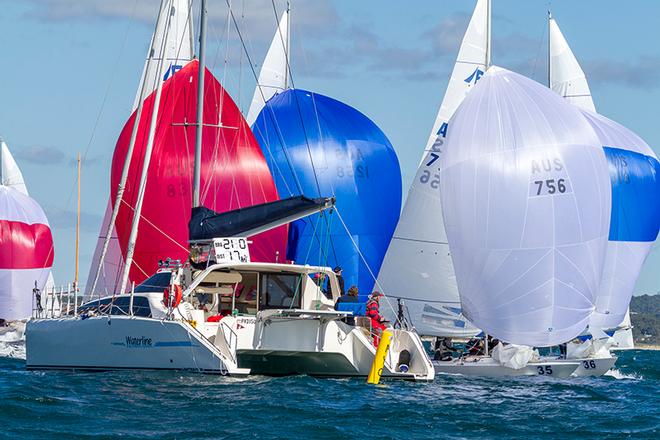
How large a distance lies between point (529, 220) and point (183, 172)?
30.2ft

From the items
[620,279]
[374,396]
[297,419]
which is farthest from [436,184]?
[297,419]

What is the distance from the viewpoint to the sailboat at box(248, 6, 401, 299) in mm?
34469

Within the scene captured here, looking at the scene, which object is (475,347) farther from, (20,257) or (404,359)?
(20,257)

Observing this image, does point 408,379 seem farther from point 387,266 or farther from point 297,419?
point 387,266

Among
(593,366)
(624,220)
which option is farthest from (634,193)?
(593,366)

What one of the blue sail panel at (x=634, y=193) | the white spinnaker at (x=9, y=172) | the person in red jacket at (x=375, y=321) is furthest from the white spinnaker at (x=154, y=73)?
the white spinnaker at (x=9, y=172)

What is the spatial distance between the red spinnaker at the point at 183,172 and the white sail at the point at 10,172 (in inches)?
702

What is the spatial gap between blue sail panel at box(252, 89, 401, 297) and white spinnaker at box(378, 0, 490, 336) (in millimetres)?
3707

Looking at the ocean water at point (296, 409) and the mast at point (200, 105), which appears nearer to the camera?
the ocean water at point (296, 409)

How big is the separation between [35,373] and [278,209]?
16.7ft

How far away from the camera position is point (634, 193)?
1164 inches

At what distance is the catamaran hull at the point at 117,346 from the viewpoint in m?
21.0

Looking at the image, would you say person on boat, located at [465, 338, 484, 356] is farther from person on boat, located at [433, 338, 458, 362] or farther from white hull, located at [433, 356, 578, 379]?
white hull, located at [433, 356, 578, 379]

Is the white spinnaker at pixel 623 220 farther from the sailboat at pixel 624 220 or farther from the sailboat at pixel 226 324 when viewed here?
the sailboat at pixel 226 324
